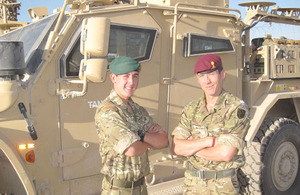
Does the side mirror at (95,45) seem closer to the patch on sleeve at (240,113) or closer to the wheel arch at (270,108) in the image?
the patch on sleeve at (240,113)

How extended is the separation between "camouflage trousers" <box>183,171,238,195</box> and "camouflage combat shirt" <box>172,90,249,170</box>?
0.29 feet

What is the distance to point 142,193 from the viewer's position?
7.89 feet

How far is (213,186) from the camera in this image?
2354 mm

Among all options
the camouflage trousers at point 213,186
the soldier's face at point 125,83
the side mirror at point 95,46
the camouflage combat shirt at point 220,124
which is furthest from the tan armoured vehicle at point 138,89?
the camouflage trousers at point 213,186

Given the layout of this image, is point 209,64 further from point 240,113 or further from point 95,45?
point 95,45

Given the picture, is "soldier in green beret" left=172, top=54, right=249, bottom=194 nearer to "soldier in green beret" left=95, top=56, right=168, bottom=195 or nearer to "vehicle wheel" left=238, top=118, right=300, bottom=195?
"soldier in green beret" left=95, top=56, right=168, bottom=195

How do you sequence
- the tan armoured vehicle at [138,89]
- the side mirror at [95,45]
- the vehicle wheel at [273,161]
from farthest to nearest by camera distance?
the vehicle wheel at [273,161] < the tan armoured vehicle at [138,89] < the side mirror at [95,45]

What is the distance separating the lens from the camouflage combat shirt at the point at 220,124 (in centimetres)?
229

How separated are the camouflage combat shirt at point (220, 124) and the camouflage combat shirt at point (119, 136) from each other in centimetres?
33

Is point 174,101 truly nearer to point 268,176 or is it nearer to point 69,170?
point 69,170

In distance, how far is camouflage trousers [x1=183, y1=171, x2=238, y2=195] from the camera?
2334 millimetres

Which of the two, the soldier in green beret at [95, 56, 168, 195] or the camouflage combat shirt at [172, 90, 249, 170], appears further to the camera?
the camouflage combat shirt at [172, 90, 249, 170]

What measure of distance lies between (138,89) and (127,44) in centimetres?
43

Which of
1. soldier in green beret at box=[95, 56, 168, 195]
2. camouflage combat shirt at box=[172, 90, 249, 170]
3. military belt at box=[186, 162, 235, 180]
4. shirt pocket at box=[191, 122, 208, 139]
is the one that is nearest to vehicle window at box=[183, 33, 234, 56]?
camouflage combat shirt at box=[172, 90, 249, 170]
